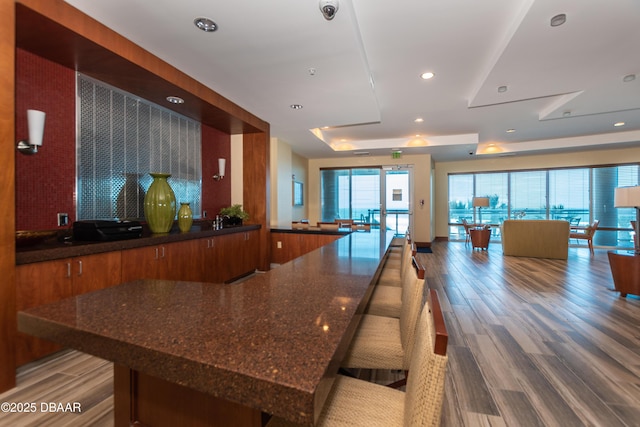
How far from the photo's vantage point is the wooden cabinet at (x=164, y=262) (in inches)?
99.4

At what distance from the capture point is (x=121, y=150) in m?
3.05

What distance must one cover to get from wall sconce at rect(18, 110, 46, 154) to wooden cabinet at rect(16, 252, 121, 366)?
902 mm

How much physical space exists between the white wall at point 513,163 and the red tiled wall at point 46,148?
9.08 m

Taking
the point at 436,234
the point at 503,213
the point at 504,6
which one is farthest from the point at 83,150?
the point at 503,213

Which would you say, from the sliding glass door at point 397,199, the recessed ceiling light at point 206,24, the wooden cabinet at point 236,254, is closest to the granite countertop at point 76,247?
the wooden cabinet at point 236,254

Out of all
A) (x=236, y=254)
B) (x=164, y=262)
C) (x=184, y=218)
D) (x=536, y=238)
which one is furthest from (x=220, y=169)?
(x=536, y=238)

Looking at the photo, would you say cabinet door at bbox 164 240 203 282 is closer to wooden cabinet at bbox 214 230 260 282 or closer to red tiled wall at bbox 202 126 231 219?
wooden cabinet at bbox 214 230 260 282

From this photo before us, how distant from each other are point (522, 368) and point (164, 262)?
3273mm

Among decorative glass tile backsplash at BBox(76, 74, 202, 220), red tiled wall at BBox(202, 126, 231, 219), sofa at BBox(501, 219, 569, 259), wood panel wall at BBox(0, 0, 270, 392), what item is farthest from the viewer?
sofa at BBox(501, 219, 569, 259)

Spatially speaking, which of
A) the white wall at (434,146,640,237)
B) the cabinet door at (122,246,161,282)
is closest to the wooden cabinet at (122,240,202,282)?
the cabinet door at (122,246,161,282)

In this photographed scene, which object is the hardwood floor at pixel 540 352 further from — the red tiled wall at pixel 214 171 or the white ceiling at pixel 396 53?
the red tiled wall at pixel 214 171

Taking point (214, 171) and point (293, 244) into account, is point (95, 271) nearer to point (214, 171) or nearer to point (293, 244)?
point (214, 171)

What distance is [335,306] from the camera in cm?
92

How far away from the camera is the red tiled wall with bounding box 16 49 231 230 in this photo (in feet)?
7.26
